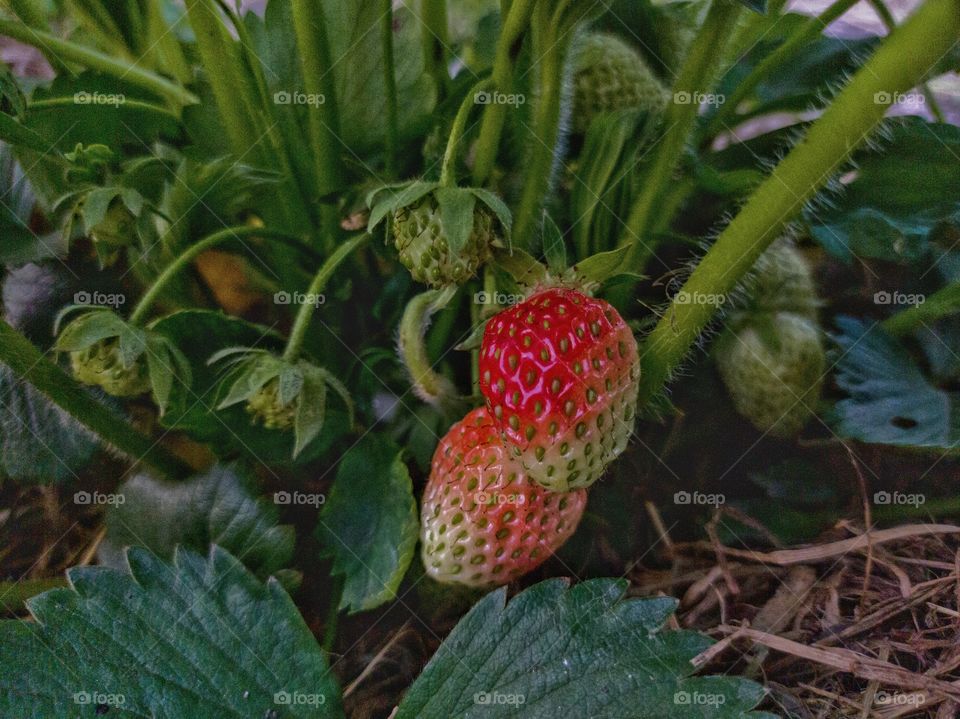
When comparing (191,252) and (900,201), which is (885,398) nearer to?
(900,201)

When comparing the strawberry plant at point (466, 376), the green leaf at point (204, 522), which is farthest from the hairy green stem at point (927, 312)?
the green leaf at point (204, 522)

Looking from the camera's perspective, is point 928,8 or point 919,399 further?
point 919,399

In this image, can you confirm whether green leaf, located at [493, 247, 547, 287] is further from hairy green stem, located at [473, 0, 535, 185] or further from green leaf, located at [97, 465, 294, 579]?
green leaf, located at [97, 465, 294, 579]

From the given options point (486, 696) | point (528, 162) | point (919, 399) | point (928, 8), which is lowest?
point (486, 696)

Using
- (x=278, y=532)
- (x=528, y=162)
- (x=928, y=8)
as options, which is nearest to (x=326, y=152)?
(x=528, y=162)

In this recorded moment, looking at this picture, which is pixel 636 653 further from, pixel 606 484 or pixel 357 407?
pixel 357 407

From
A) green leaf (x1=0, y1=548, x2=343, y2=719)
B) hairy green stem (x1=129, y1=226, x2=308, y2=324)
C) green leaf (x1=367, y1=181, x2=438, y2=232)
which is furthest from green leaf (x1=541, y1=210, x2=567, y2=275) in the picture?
green leaf (x1=0, y1=548, x2=343, y2=719)

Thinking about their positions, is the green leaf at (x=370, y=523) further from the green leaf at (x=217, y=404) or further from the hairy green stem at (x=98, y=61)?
the hairy green stem at (x=98, y=61)
